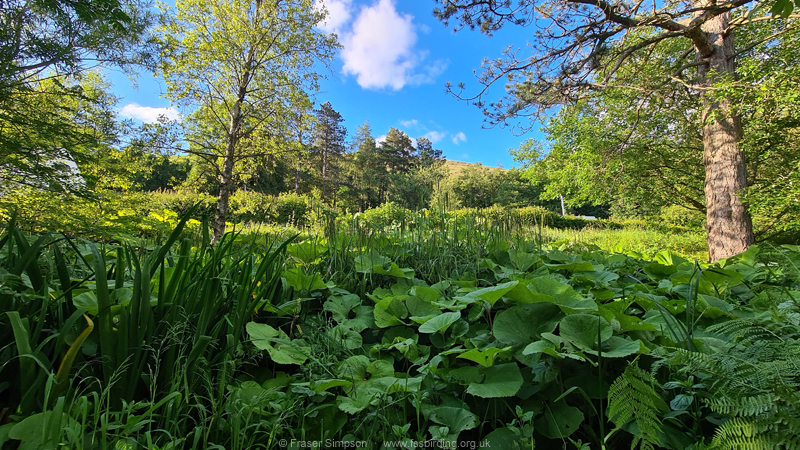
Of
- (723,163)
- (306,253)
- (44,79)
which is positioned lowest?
(306,253)

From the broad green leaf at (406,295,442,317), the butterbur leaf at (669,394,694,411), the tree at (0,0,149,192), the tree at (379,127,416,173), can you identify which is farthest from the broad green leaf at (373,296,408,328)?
the tree at (379,127,416,173)

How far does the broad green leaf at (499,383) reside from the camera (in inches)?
26.2

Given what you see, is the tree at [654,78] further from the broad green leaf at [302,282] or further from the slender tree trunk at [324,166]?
the slender tree trunk at [324,166]

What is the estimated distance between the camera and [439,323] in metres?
0.88

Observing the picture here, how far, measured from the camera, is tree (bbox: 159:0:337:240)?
7.26 metres

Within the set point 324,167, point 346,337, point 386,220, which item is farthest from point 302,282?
point 324,167

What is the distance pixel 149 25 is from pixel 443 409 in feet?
28.1

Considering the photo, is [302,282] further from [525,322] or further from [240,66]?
[240,66]

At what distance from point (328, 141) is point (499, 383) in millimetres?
32263

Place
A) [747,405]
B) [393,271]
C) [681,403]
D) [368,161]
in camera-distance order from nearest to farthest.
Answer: [747,405] → [681,403] → [393,271] → [368,161]

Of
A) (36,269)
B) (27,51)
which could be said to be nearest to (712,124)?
(36,269)

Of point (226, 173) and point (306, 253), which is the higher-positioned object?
point (226, 173)

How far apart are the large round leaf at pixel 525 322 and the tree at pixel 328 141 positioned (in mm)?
27506

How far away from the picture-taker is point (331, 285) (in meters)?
1.28
